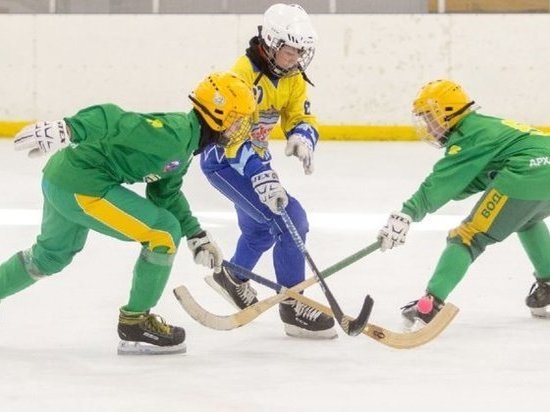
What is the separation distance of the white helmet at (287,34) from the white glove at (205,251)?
71 cm

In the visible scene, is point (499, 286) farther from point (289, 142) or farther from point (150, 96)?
point (150, 96)

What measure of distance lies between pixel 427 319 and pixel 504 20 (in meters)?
5.77

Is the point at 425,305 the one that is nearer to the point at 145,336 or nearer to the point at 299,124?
the point at 299,124

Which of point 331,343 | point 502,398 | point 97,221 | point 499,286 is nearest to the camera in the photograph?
point 502,398

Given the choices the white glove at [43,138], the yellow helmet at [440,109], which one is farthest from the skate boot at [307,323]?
the white glove at [43,138]

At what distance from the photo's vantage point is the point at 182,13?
975cm

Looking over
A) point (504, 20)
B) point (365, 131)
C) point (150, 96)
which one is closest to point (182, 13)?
point (150, 96)

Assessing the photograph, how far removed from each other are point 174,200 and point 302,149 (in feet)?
1.75

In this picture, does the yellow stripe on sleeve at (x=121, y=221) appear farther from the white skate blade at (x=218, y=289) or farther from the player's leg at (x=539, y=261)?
the player's leg at (x=539, y=261)

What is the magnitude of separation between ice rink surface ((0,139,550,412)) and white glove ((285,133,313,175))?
520 mm

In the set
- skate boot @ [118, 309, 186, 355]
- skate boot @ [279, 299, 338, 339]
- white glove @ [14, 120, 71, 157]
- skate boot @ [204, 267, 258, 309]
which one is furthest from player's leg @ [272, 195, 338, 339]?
white glove @ [14, 120, 71, 157]

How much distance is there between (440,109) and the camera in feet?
14.1

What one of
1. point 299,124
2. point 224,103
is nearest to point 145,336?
point 224,103

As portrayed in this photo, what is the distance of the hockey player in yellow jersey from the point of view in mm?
4176
